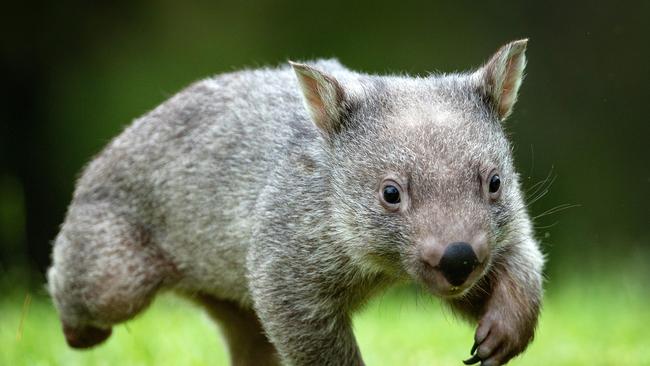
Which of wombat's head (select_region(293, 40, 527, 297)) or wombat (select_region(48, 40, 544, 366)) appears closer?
wombat's head (select_region(293, 40, 527, 297))

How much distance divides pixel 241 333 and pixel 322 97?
2.35 meters

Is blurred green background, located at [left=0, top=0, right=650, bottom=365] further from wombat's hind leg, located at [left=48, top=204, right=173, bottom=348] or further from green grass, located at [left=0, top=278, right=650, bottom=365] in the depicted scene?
wombat's hind leg, located at [left=48, top=204, right=173, bottom=348]

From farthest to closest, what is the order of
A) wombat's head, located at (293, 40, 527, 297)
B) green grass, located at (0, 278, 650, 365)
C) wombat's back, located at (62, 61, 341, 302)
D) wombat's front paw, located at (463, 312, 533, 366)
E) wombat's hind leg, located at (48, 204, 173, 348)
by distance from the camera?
1. green grass, located at (0, 278, 650, 365)
2. wombat's hind leg, located at (48, 204, 173, 348)
3. wombat's back, located at (62, 61, 341, 302)
4. wombat's front paw, located at (463, 312, 533, 366)
5. wombat's head, located at (293, 40, 527, 297)

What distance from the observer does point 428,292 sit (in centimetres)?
546

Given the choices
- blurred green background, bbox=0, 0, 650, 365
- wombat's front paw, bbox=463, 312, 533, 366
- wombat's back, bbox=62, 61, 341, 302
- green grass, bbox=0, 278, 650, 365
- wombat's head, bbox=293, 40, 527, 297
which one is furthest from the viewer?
blurred green background, bbox=0, 0, 650, 365

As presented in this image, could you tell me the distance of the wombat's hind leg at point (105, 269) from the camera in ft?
24.2

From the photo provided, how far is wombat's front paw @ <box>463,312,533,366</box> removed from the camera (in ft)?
19.3

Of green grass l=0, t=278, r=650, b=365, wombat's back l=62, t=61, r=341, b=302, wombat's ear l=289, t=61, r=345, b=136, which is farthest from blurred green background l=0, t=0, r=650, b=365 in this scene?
wombat's ear l=289, t=61, r=345, b=136

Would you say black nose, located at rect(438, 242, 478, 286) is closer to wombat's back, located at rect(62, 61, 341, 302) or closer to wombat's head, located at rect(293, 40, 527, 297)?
wombat's head, located at rect(293, 40, 527, 297)

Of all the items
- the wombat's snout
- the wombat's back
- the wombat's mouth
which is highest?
the wombat's snout

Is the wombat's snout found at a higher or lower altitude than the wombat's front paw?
higher

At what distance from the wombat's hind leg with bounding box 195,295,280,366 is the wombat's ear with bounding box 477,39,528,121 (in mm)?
2524

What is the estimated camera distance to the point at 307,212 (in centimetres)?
615

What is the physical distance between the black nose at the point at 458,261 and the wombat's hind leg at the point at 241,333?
2812mm
